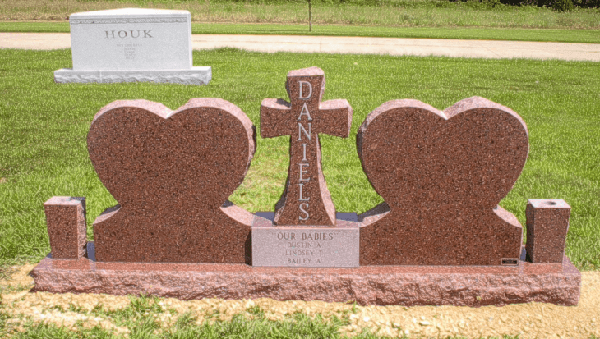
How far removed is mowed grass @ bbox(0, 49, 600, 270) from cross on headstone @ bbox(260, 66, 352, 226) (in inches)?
70.0

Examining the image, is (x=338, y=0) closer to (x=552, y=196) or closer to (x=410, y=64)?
(x=410, y=64)

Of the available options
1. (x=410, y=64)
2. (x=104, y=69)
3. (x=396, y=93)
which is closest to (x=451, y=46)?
(x=410, y=64)

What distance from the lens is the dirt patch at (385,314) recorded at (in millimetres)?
3699

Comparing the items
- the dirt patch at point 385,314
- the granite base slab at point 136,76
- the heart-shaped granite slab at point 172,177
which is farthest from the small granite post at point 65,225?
the granite base slab at point 136,76

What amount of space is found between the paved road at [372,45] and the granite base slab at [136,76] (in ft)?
16.5

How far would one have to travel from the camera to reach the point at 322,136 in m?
8.42

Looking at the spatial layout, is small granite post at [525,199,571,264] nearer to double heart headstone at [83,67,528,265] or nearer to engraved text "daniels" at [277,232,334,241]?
double heart headstone at [83,67,528,265]

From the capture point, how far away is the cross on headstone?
3.76 meters

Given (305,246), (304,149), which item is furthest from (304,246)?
(304,149)

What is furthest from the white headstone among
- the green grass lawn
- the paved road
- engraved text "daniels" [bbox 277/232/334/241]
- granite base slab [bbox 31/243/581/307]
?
the green grass lawn

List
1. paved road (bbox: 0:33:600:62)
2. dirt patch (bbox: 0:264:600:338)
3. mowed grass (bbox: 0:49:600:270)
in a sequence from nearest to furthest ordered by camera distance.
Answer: dirt patch (bbox: 0:264:600:338) < mowed grass (bbox: 0:49:600:270) < paved road (bbox: 0:33:600:62)

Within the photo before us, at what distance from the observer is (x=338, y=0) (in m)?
37.7

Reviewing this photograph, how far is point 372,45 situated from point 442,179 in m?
15.0

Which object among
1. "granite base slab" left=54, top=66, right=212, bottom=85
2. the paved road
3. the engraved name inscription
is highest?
the paved road
